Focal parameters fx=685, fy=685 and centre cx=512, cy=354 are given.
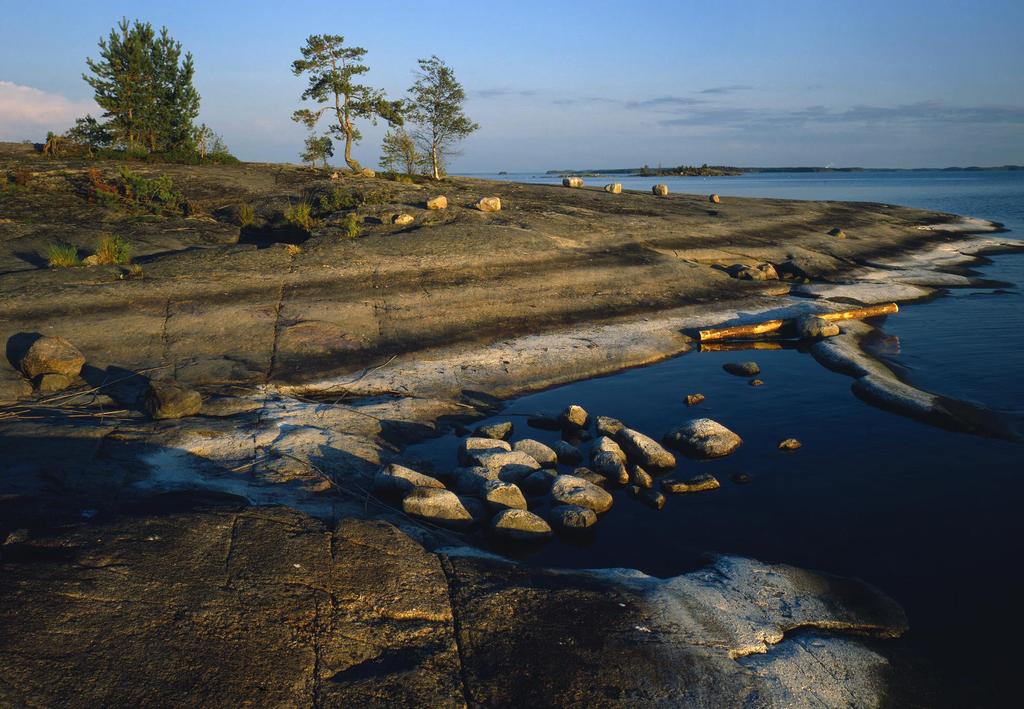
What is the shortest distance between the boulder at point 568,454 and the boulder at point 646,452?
2.48 ft

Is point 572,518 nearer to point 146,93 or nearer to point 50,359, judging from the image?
point 50,359

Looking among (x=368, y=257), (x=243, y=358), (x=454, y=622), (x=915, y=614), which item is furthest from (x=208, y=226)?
(x=915, y=614)

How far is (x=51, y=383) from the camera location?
11867 mm

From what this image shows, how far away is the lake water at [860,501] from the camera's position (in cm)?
671

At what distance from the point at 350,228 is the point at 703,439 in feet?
46.6

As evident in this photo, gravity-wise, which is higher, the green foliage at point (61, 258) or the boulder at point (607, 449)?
the green foliage at point (61, 258)

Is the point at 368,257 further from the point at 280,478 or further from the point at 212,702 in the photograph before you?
the point at 212,702

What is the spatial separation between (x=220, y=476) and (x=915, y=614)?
8.04 metres

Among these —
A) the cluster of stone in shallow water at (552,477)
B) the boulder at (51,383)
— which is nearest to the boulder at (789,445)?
the cluster of stone in shallow water at (552,477)

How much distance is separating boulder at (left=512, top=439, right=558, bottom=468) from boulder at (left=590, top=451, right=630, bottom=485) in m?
0.62

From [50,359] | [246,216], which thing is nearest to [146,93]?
[246,216]

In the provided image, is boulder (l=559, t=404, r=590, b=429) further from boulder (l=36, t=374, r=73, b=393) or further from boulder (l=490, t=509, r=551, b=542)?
boulder (l=36, t=374, r=73, b=393)

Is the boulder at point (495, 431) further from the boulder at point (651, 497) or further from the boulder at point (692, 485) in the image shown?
the boulder at point (692, 485)

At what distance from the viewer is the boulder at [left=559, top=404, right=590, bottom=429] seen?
39.0 ft
